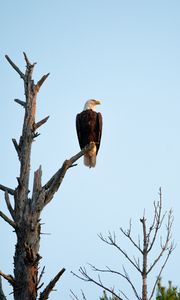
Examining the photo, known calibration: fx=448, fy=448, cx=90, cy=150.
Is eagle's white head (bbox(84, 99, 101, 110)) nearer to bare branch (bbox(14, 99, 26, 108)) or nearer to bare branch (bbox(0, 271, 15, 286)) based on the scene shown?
bare branch (bbox(14, 99, 26, 108))

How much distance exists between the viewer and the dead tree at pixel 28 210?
15.0ft

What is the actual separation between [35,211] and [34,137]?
1.04 metres

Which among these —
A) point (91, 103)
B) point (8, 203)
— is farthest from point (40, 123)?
point (91, 103)

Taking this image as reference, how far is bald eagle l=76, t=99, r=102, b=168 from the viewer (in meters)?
10.0

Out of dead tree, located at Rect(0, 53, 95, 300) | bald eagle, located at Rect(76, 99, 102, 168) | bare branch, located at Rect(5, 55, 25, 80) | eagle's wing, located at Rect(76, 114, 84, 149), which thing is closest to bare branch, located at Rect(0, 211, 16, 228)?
dead tree, located at Rect(0, 53, 95, 300)

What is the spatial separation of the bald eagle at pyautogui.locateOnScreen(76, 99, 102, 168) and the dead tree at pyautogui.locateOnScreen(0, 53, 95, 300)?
168 inches

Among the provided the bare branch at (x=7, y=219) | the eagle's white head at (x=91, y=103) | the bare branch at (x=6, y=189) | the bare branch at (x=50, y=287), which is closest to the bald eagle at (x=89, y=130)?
the eagle's white head at (x=91, y=103)

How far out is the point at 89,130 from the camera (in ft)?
32.8

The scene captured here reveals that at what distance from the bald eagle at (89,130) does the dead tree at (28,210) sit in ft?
14.0

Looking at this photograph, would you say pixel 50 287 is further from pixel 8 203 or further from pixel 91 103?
pixel 91 103

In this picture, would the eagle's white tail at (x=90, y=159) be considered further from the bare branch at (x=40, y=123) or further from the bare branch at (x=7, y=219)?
the bare branch at (x=7, y=219)

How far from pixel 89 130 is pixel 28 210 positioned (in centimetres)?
527

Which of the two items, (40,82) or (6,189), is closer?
(6,189)

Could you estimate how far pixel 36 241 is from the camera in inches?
187
